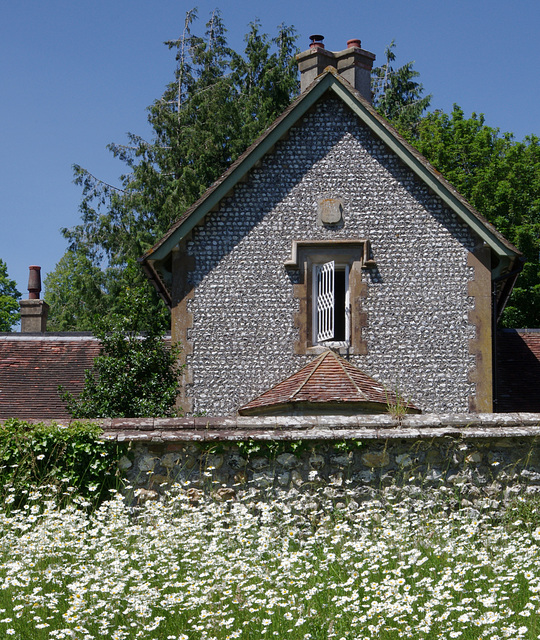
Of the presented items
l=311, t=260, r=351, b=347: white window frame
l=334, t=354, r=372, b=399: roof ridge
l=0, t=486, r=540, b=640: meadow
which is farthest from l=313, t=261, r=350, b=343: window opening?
l=0, t=486, r=540, b=640: meadow

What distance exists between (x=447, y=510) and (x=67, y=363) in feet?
39.8

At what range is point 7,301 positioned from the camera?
44.6 metres

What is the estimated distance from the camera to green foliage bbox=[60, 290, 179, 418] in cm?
1525

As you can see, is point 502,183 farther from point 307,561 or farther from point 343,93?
point 307,561

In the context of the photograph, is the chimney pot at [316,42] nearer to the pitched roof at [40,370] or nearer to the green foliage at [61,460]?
the pitched roof at [40,370]

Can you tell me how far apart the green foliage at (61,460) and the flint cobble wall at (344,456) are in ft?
0.60

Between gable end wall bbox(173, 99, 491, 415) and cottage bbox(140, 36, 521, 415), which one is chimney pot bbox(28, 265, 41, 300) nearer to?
cottage bbox(140, 36, 521, 415)

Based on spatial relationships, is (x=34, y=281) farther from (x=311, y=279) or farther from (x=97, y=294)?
(x=311, y=279)

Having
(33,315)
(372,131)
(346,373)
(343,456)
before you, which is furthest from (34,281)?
(343,456)

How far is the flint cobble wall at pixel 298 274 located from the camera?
1559 cm

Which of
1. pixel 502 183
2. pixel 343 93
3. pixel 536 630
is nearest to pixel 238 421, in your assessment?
pixel 536 630

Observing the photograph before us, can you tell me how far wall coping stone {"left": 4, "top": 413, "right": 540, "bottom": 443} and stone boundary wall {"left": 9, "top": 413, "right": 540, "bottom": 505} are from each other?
0.03ft

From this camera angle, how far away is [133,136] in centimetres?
3416

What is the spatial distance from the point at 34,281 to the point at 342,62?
10708 millimetres
